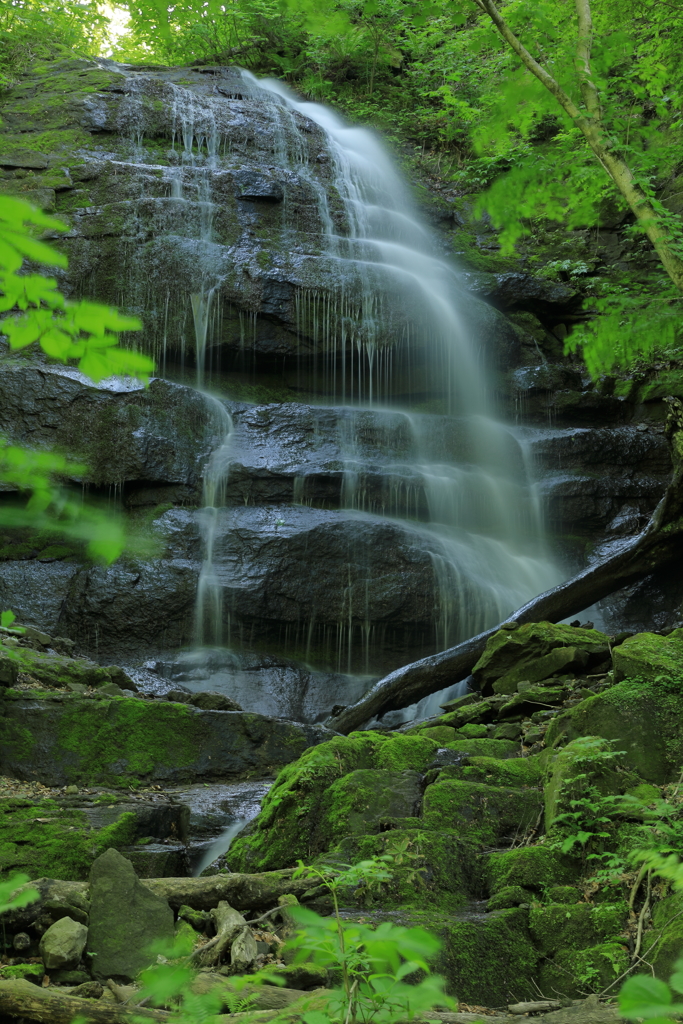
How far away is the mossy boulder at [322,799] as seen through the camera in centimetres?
429

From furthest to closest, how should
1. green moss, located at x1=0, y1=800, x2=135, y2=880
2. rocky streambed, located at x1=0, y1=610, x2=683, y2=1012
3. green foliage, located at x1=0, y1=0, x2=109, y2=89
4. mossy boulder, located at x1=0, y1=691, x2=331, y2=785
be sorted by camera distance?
green foliage, located at x1=0, y1=0, x2=109, y2=89 < mossy boulder, located at x1=0, y1=691, x2=331, y2=785 < green moss, located at x1=0, y1=800, x2=135, y2=880 < rocky streambed, located at x1=0, y1=610, x2=683, y2=1012

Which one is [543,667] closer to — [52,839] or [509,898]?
[509,898]

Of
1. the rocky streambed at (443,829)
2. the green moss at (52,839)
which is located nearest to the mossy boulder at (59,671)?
the rocky streambed at (443,829)

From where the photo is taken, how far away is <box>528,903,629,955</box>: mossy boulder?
3.07 meters

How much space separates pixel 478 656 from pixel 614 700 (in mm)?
3675

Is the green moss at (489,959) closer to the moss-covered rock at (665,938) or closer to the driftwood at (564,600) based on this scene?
the moss-covered rock at (665,938)

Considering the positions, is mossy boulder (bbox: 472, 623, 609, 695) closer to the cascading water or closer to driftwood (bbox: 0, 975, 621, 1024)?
the cascading water

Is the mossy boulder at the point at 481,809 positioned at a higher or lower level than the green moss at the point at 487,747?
lower

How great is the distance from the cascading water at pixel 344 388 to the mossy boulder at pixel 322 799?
187 inches

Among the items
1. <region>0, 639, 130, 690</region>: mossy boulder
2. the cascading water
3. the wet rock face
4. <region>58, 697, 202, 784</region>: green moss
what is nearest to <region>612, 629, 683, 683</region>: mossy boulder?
<region>58, 697, 202, 784</region>: green moss

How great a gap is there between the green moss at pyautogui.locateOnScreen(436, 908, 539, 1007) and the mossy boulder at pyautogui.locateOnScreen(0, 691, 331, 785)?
13.5 ft

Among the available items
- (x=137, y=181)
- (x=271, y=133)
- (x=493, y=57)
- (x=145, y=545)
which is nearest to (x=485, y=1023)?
(x=145, y=545)

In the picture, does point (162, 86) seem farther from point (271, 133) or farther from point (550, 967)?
point (550, 967)

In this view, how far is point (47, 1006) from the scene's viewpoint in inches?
84.7
